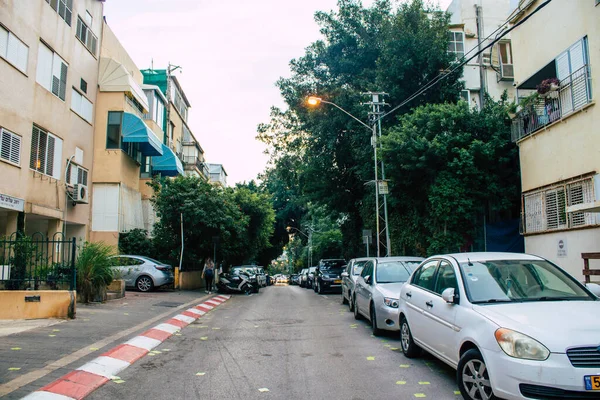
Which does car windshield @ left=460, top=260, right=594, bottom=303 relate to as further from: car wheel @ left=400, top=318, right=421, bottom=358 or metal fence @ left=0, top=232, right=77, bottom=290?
Answer: metal fence @ left=0, top=232, right=77, bottom=290

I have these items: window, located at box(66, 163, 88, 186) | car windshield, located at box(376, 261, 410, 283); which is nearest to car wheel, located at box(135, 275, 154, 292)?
window, located at box(66, 163, 88, 186)

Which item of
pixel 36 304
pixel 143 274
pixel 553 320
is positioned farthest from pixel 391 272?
pixel 143 274

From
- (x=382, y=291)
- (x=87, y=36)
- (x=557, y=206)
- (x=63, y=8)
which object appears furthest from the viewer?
(x=87, y=36)

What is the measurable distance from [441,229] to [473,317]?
13.9m

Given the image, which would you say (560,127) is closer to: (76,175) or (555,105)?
(555,105)

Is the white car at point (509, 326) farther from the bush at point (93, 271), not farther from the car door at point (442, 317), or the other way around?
the bush at point (93, 271)

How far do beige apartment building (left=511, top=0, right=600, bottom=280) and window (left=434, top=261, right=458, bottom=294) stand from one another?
704 cm

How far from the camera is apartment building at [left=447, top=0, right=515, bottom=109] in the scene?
1055 inches

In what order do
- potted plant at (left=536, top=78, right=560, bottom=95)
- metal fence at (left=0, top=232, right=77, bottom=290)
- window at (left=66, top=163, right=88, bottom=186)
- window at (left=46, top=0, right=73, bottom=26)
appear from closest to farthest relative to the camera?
1. metal fence at (left=0, top=232, right=77, bottom=290)
2. potted plant at (left=536, top=78, right=560, bottom=95)
3. window at (left=46, top=0, right=73, bottom=26)
4. window at (left=66, top=163, right=88, bottom=186)

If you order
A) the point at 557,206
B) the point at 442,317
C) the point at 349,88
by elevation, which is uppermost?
the point at 349,88

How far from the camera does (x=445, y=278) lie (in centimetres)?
675

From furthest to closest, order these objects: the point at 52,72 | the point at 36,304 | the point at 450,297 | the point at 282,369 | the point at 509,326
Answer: the point at 52,72
the point at 36,304
the point at 282,369
the point at 450,297
the point at 509,326

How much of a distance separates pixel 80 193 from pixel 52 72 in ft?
15.6

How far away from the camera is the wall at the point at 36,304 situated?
10.7 meters
